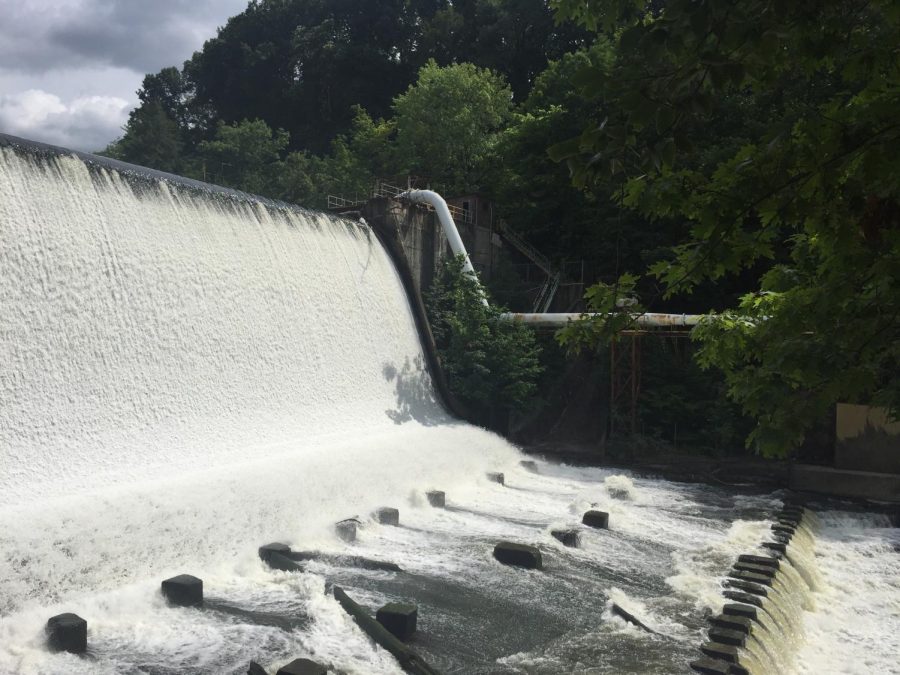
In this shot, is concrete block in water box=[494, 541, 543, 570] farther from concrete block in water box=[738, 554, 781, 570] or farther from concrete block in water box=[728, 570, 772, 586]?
concrete block in water box=[738, 554, 781, 570]

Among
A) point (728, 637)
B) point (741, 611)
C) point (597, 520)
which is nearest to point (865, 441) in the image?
point (597, 520)

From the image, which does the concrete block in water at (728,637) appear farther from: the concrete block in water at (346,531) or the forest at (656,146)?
the concrete block in water at (346,531)

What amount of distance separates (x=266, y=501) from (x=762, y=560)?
271 inches

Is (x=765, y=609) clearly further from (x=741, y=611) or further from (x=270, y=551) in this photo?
(x=270, y=551)

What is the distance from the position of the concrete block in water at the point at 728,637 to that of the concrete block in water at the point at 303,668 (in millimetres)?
3915

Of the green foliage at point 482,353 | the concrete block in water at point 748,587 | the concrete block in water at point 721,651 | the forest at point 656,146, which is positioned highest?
the forest at point 656,146

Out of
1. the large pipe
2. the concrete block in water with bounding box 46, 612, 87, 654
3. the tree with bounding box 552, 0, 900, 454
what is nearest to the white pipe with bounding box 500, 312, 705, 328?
the large pipe

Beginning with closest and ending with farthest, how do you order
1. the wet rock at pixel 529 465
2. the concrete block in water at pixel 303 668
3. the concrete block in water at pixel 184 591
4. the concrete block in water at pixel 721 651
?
the concrete block in water at pixel 303 668 → the concrete block in water at pixel 721 651 → the concrete block in water at pixel 184 591 → the wet rock at pixel 529 465

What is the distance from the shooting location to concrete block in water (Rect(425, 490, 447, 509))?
12.8 meters

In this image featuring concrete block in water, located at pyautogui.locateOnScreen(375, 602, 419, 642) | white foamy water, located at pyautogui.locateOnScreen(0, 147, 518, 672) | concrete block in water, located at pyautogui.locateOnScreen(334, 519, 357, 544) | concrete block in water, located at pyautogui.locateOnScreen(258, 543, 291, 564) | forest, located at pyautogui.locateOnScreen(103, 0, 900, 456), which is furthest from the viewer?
concrete block in water, located at pyautogui.locateOnScreen(334, 519, 357, 544)

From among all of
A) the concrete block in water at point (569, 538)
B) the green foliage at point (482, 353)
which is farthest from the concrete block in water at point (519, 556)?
the green foliage at point (482, 353)

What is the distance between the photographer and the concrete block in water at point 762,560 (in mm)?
10046

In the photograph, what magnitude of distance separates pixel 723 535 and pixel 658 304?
14.7m

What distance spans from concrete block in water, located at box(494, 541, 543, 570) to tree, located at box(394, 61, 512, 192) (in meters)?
23.4
